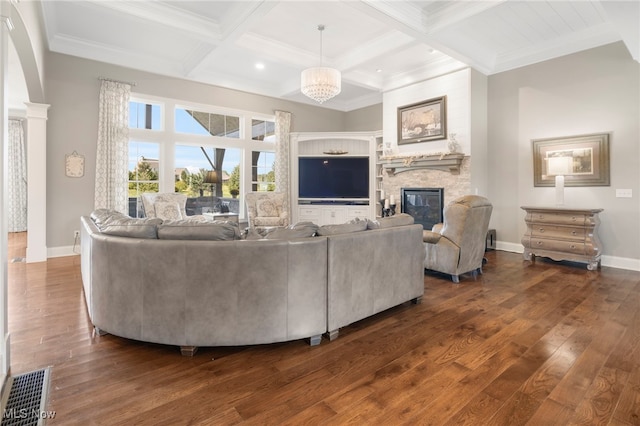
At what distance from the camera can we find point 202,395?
182cm

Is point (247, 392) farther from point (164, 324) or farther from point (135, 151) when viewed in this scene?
point (135, 151)

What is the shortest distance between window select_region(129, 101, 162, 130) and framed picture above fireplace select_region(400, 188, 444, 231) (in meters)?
5.01

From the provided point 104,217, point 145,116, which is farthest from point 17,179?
point 104,217

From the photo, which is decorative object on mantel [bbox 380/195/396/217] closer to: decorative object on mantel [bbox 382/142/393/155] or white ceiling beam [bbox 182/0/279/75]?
decorative object on mantel [bbox 382/142/393/155]

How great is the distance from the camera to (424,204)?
21.6ft

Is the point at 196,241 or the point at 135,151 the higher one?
the point at 135,151

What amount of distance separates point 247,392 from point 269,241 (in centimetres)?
91

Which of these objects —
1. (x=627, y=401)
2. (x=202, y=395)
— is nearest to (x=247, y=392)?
(x=202, y=395)

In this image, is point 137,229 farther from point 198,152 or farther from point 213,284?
point 198,152

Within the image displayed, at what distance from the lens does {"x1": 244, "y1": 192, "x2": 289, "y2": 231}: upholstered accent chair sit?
22.0ft

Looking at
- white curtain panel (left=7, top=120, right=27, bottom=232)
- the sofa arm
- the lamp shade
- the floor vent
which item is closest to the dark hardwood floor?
the floor vent

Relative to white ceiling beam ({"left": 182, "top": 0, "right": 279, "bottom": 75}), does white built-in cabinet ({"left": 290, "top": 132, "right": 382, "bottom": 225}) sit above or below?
below

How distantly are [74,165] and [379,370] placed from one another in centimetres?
584

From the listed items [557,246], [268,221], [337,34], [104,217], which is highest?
[337,34]
